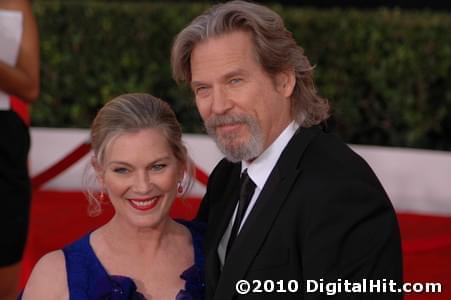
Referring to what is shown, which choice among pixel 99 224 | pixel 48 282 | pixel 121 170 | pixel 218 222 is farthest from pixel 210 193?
pixel 99 224

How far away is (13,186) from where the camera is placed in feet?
11.8

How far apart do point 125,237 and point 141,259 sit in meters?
0.09

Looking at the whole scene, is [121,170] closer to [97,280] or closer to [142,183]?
[142,183]

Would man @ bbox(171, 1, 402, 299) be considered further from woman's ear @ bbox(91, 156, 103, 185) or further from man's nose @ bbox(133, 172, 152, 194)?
woman's ear @ bbox(91, 156, 103, 185)

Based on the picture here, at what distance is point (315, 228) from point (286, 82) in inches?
24.2

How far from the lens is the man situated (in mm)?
2555

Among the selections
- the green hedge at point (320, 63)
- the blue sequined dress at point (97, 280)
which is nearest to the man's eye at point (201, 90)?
→ the blue sequined dress at point (97, 280)

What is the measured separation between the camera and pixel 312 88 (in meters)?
3.11

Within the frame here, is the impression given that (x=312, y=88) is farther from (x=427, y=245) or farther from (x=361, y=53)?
(x=361, y=53)

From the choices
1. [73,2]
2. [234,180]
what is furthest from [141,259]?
[73,2]

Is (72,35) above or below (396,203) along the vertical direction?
above

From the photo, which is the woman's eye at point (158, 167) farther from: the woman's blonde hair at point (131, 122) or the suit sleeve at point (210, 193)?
the suit sleeve at point (210, 193)

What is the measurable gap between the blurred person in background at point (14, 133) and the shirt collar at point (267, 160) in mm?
1092

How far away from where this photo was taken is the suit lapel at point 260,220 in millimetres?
2721
